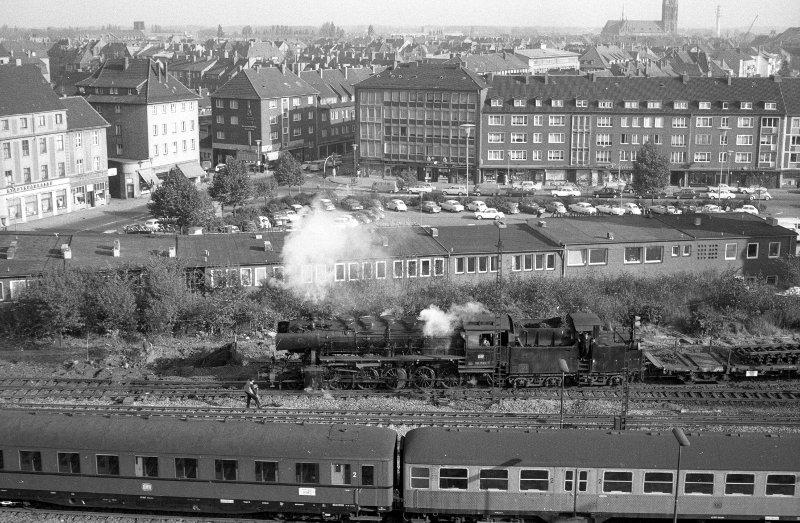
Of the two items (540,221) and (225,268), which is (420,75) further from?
(225,268)

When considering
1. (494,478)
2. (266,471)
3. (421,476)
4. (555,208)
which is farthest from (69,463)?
(555,208)

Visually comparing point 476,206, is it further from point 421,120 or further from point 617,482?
point 617,482

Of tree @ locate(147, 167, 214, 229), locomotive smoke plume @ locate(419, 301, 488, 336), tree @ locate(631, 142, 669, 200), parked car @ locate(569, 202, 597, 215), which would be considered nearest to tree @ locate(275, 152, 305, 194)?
tree @ locate(147, 167, 214, 229)

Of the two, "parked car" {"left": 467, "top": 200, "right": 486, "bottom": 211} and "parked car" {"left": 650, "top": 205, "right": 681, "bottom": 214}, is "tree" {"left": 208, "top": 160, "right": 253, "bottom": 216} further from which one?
"parked car" {"left": 650, "top": 205, "right": 681, "bottom": 214}

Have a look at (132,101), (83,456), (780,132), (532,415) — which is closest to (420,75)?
(132,101)

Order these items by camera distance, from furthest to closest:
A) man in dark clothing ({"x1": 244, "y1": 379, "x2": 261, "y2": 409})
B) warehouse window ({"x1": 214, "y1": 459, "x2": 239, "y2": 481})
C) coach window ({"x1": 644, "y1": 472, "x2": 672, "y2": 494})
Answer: man in dark clothing ({"x1": 244, "y1": 379, "x2": 261, "y2": 409}) < warehouse window ({"x1": 214, "y1": 459, "x2": 239, "y2": 481}) < coach window ({"x1": 644, "y1": 472, "x2": 672, "y2": 494})
